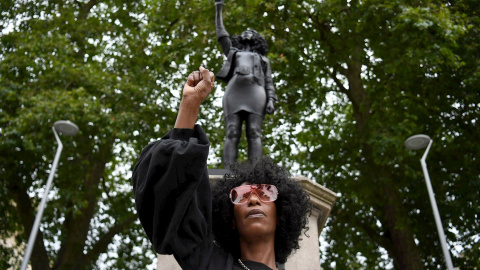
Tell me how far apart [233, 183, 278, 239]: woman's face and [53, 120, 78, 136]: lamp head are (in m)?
8.30

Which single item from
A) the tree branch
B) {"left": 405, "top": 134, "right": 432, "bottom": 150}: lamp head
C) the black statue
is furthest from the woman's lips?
the tree branch

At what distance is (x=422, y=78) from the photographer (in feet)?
40.3

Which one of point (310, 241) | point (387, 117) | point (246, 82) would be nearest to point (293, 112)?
point (387, 117)

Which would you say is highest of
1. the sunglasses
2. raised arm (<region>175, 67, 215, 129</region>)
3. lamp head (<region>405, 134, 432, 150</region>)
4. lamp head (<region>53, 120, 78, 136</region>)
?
lamp head (<region>405, 134, 432, 150</region>)

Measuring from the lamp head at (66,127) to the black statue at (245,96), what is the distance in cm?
472

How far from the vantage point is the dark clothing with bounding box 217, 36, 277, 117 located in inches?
234

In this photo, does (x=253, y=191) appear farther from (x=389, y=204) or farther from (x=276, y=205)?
(x=389, y=204)

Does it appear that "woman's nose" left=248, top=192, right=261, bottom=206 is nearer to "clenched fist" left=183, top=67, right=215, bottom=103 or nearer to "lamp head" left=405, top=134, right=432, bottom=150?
"clenched fist" left=183, top=67, right=215, bottom=103

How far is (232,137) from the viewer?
5746mm

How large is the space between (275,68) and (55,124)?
15.4ft

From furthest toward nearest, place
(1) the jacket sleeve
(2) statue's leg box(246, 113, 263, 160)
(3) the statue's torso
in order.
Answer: (3) the statue's torso < (2) statue's leg box(246, 113, 263, 160) < (1) the jacket sleeve

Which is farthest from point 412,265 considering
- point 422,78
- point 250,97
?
point 250,97

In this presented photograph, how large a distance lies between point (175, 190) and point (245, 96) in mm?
3916

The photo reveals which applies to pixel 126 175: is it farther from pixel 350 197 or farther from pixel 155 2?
pixel 350 197
